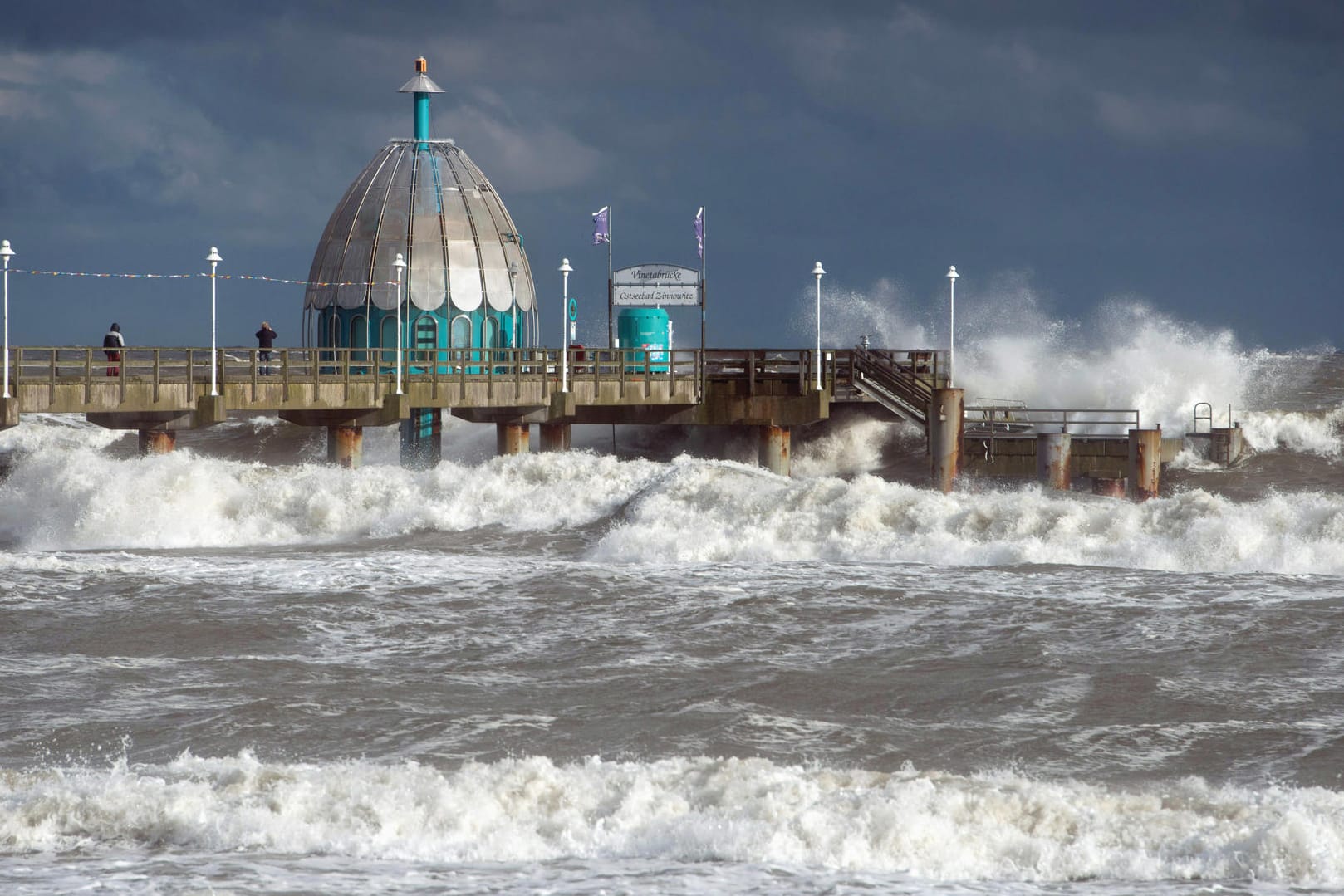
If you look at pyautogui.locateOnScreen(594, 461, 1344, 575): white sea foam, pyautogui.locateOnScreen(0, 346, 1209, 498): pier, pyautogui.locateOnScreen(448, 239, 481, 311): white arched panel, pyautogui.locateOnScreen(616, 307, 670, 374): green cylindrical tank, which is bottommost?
pyautogui.locateOnScreen(594, 461, 1344, 575): white sea foam

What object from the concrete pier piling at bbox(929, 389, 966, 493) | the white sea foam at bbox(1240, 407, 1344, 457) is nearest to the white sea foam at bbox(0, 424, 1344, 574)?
the concrete pier piling at bbox(929, 389, 966, 493)

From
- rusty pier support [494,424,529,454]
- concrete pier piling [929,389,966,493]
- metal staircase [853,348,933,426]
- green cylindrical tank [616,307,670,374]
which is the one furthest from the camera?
green cylindrical tank [616,307,670,374]

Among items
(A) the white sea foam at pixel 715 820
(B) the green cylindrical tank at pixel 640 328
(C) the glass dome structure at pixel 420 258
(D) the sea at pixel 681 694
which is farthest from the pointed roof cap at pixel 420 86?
(A) the white sea foam at pixel 715 820

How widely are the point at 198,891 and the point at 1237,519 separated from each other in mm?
15655

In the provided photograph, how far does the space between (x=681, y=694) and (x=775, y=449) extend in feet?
75.6

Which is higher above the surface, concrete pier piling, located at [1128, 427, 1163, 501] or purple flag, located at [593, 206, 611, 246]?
purple flag, located at [593, 206, 611, 246]

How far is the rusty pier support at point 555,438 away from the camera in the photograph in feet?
112

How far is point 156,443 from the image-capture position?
2964 centimetres

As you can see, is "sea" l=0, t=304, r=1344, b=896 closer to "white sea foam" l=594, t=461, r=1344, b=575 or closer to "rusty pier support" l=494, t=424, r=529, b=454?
"white sea foam" l=594, t=461, r=1344, b=575

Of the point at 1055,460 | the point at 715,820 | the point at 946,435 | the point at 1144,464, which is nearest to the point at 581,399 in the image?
the point at 946,435

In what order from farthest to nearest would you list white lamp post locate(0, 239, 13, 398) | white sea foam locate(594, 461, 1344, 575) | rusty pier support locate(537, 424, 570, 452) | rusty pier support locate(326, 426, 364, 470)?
1. rusty pier support locate(537, 424, 570, 452)
2. rusty pier support locate(326, 426, 364, 470)
3. white lamp post locate(0, 239, 13, 398)
4. white sea foam locate(594, 461, 1344, 575)

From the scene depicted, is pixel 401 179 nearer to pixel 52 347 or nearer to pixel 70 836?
pixel 52 347

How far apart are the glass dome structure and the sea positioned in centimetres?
1560

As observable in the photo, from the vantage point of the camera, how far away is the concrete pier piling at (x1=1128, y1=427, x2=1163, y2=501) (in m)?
29.3
